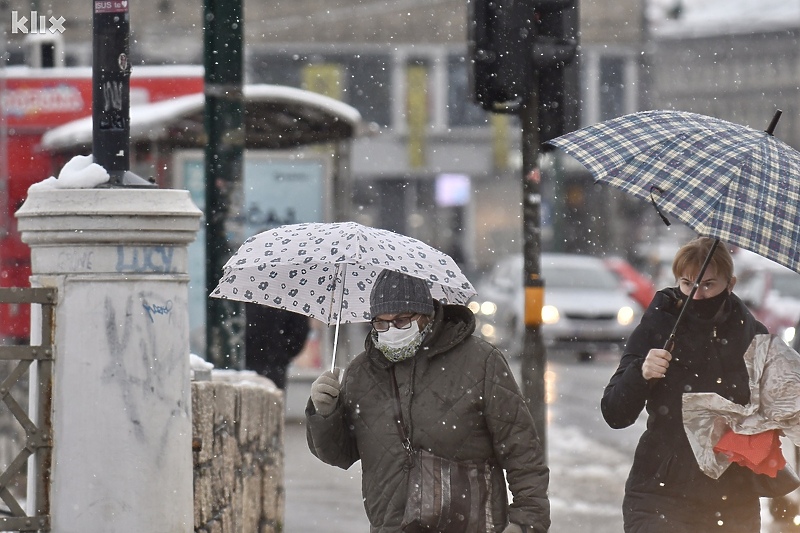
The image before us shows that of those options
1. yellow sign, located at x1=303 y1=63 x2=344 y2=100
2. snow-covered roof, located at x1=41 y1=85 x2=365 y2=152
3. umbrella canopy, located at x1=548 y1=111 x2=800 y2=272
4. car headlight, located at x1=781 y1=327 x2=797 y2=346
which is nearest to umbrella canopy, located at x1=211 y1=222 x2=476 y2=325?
umbrella canopy, located at x1=548 y1=111 x2=800 y2=272

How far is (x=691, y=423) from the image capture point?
16.6 feet

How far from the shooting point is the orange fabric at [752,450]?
5016 millimetres

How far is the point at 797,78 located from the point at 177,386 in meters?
95.1

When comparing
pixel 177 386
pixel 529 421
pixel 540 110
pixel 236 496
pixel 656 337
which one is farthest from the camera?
pixel 540 110

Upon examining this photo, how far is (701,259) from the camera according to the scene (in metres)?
5.18

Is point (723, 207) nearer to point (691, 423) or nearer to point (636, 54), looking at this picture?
point (691, 423)

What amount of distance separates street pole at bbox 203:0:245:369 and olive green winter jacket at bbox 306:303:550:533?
147 inches

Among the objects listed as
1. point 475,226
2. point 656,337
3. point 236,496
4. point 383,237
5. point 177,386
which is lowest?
point 475,226

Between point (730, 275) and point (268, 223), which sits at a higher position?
point (730, 275)

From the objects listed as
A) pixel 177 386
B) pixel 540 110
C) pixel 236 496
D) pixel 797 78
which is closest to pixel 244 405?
pixel 236 496

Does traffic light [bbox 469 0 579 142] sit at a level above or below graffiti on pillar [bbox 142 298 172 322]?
above

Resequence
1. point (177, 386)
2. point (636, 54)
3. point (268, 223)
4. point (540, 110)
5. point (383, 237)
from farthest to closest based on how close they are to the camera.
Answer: point (636, 54)
point (268, 223)
point (540, 110)
point (177, 386)
point (383, 237)

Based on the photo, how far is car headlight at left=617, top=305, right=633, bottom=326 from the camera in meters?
23.8

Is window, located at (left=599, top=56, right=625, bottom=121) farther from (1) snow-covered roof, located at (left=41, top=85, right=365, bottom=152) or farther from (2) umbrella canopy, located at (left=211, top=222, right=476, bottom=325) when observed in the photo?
(2) umbrella canopy, located at (left=211, top=222, right=476, bottom=325)
